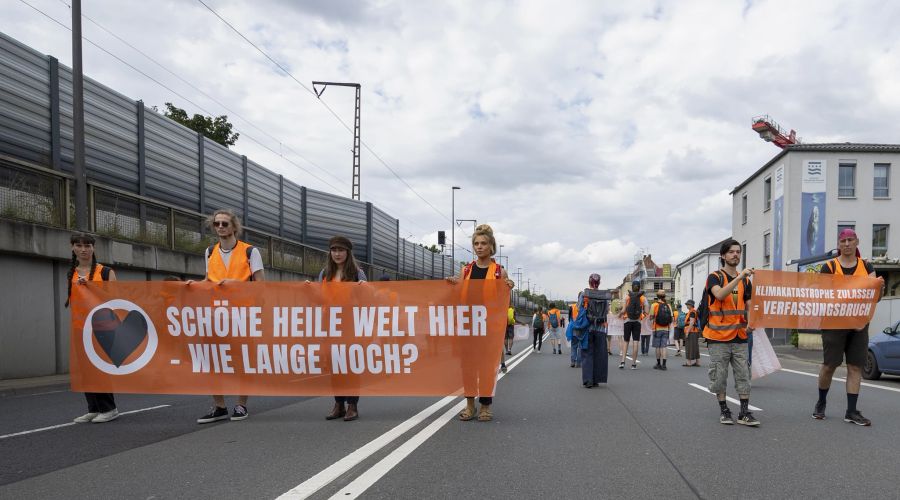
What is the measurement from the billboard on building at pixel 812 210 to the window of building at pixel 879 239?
2.79 metres

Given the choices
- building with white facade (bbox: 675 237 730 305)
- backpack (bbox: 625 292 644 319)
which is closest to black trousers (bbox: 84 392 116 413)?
backpack (bbox: 625 292 644 319)

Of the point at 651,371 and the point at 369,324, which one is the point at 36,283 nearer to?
the point at 369,324

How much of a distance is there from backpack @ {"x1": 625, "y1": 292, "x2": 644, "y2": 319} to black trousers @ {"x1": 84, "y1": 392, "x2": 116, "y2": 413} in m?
10.1

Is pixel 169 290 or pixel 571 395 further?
pixel 571 395

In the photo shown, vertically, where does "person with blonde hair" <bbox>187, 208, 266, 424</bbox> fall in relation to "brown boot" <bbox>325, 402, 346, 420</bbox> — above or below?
above

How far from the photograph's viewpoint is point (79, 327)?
645 cm

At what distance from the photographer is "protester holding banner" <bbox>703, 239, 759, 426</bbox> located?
6184mm

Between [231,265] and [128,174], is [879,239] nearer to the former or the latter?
[128,174]

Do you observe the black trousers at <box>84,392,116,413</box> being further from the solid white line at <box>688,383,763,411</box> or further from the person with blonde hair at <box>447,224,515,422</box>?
the solid white line at <box>688,383,763,411</box>

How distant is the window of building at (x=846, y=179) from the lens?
3625 centimetres

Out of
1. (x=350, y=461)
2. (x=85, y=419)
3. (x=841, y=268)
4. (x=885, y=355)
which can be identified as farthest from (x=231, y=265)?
(x=885, y=355)

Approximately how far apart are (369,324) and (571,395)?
358 cm

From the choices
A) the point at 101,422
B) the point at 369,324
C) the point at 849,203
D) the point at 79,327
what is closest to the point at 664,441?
the point at 369,324

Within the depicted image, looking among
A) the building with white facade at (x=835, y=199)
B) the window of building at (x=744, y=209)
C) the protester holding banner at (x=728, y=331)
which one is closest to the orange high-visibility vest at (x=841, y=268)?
the protester holding banner at (x=728, y=331)
